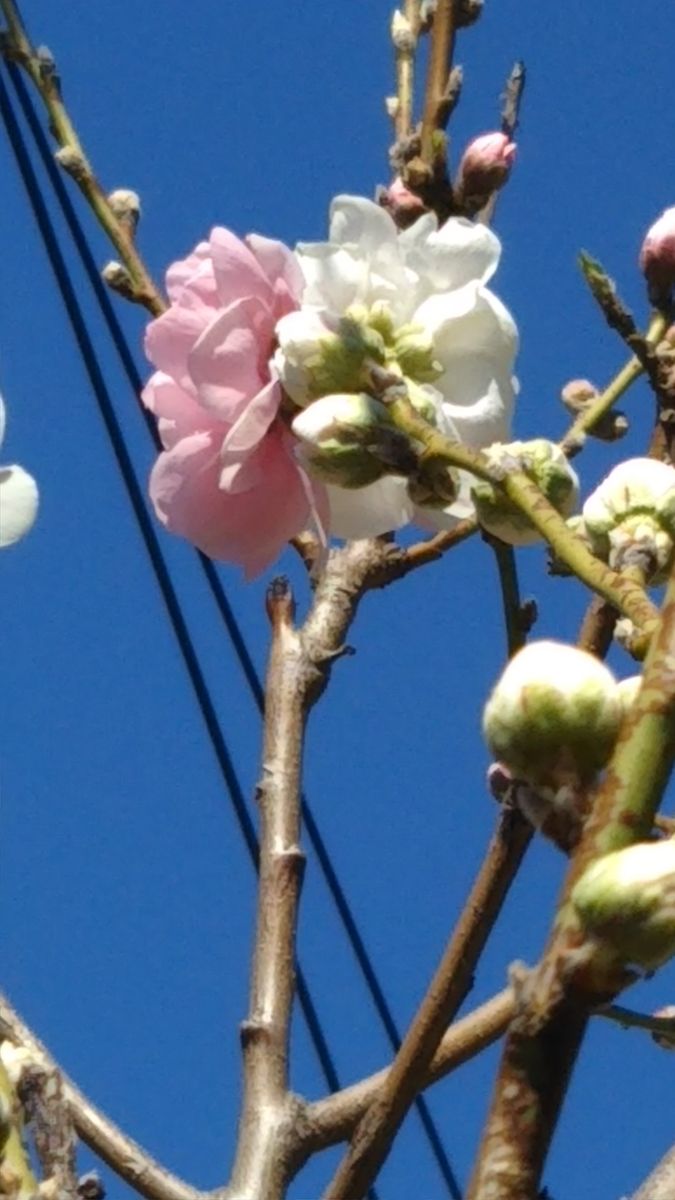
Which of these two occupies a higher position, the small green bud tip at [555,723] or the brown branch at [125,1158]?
the brown branch at [125,1158]

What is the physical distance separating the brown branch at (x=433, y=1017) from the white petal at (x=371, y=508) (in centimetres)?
13

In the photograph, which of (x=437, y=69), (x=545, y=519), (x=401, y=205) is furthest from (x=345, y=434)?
(x=437, y=69)

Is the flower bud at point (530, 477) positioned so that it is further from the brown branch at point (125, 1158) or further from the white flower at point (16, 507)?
the brown branch at point (125, 1158)

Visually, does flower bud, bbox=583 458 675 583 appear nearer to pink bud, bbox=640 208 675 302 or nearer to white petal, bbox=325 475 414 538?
white petal, bbox=325 475 414 538

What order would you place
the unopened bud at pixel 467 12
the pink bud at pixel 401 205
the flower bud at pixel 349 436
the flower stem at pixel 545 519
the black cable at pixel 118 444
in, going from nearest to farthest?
the flower stem at pixel 545 519 → the flower bud at pixel 349 436 → the pink bud at pixel 401 205 → the unopened bud at pixel 467 12 → the black cable at pixel 118 444

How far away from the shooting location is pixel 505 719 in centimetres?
49

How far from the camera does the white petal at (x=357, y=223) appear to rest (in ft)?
2.55

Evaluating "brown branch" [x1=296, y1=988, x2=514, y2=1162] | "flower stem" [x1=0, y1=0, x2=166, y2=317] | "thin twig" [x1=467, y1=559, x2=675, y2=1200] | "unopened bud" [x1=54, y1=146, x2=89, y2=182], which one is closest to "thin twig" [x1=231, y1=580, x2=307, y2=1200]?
"brown branch" [x1=296, y1=988, x2=514, y2=1162]

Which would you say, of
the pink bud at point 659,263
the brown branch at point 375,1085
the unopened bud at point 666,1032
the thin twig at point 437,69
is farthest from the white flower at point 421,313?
the thin twig at point 437,69

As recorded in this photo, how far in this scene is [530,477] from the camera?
0.63 metres

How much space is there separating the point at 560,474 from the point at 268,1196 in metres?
0.60

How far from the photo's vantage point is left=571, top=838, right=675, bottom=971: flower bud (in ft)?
1.33

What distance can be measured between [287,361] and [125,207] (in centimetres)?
87

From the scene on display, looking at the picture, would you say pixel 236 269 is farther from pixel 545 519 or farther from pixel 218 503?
pixel 545 519
